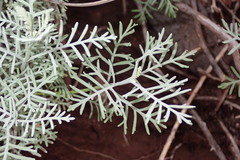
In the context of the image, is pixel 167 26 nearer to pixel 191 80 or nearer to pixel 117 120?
pixel 191 80

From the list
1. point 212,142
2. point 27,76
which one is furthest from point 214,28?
point 27,76

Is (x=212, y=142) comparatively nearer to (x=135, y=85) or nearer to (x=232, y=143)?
(x=232, y=143)

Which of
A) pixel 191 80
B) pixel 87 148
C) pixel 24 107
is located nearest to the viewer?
pixel 24 107

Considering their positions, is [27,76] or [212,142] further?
[212,142]

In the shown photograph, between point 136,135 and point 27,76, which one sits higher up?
point 27,76

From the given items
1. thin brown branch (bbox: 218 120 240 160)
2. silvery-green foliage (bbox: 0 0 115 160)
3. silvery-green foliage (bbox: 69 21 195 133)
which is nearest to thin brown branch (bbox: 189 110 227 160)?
thin brown branch (bbox: 218 120 240 160)

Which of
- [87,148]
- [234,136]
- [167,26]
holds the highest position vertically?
[167,26]

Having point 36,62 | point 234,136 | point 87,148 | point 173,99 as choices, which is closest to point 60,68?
point 36,62

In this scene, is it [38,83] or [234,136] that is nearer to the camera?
[38,83]
